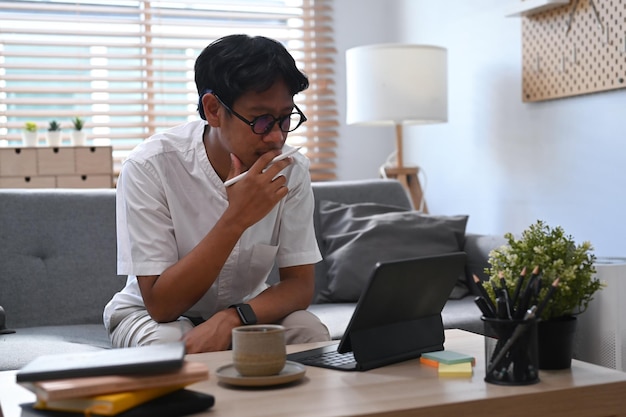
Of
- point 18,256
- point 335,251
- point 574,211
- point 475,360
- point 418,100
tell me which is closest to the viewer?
point 475,360

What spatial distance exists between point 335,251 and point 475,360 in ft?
4.52

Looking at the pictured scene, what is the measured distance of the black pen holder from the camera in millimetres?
1287

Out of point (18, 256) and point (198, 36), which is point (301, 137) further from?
point (18, 256)

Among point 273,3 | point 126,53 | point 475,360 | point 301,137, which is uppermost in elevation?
point 273,3

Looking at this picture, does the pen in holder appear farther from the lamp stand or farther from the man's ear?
the lamp stand

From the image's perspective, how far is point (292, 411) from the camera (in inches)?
45.2

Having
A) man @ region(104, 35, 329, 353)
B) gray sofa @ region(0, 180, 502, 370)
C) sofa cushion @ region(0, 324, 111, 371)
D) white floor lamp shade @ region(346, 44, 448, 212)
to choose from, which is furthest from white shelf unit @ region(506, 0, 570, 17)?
sofa cushion @ region(0, 324, 111, 371)

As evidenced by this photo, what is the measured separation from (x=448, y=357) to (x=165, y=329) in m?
0.65

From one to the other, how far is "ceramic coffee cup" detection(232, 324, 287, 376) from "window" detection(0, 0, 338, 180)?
3067 millimetres

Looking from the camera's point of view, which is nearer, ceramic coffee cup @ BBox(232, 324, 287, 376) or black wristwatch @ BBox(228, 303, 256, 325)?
ceramic coffee cup @ BBox(232, 324, 287, 376)

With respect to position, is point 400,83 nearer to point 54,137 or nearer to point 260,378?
point 54,137

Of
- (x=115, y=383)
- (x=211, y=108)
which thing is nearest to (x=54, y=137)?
(x=211, y=108)

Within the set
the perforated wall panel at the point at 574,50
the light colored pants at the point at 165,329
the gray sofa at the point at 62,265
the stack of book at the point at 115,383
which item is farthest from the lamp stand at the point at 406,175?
the stack of book at the point at 115,383

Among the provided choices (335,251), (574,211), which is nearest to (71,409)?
(335,251)
